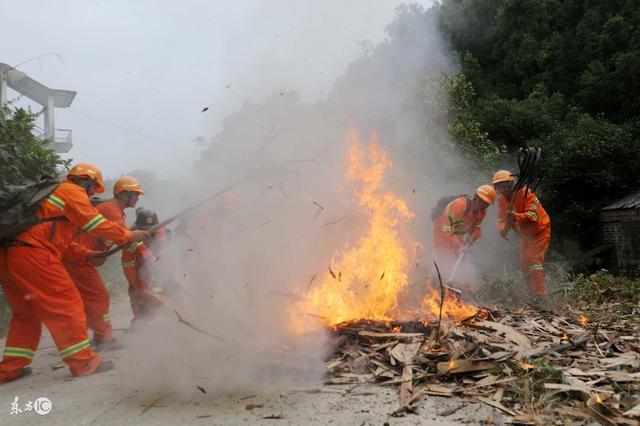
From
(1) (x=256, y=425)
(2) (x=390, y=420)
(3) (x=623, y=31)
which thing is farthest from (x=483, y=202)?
(3) (x=623, y=31)

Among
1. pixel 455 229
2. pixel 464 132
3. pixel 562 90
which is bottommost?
pixel 455 229

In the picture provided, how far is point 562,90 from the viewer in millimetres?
19250

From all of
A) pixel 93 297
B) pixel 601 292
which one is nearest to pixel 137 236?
pixel 93 297

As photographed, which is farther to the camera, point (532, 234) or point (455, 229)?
point (532, 234)

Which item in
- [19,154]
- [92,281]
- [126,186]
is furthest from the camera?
[19,154]

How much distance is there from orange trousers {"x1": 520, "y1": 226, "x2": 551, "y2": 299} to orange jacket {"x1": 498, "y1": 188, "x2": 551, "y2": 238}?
3.4 inches

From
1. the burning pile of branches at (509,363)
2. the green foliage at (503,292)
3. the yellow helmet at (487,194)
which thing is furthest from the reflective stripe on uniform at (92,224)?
the yellow helmet at (487,194)

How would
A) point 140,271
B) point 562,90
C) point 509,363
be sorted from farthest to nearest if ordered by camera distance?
point 562,90, point 140,271, point 509,363

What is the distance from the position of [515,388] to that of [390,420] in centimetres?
98

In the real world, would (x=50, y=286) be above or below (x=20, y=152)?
below

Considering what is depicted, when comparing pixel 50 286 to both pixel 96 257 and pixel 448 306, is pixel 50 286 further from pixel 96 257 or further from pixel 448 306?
pixel 448 306

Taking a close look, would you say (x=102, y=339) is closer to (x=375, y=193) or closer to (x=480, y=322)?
(x=375, y=193)

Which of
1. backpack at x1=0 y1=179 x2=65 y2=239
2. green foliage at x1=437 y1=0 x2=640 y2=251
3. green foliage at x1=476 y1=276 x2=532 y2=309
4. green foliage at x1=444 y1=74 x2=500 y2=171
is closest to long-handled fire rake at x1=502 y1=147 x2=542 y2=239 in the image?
green foliage at x1=476 y1=276 x2=532 y2=309

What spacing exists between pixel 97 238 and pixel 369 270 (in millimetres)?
3483
